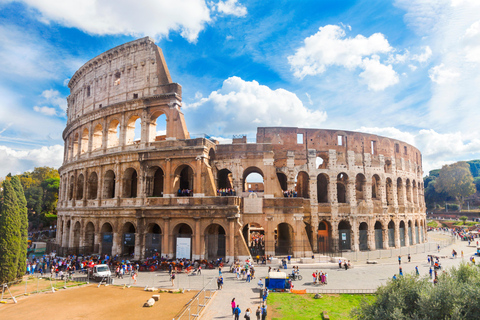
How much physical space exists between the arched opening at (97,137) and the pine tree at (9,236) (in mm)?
12415

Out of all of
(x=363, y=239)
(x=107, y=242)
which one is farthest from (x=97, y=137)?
(x=363, y=239)

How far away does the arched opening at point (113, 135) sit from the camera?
107 feet

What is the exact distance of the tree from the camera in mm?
75000

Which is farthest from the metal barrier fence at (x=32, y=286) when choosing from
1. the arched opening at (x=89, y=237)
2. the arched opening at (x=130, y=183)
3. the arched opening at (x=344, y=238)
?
the arched opening at (x=344, y=238)

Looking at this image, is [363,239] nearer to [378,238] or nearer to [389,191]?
[378,238]

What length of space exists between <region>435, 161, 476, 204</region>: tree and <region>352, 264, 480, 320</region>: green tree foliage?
78.7 meters

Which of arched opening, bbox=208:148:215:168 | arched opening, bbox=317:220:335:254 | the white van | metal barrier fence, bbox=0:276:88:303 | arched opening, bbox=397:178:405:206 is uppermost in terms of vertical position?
arched opening, bbox=208:148:215:168

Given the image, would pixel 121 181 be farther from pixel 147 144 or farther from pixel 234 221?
pixel 234 221

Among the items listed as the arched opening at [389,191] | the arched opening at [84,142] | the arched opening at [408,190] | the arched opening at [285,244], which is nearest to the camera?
the arched opening at [285,244]

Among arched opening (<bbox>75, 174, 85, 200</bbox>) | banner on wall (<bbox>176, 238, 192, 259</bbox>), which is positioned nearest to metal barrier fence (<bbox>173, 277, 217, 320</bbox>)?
banner on wall (<bbox>176, 238, 192, 259</bbox>)

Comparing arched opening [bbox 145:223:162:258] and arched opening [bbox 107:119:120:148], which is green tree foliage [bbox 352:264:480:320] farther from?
arched opening [bbox 107:119:120:148]

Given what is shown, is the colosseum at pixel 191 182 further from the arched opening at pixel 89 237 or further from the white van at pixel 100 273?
the white van at pixel 100 273

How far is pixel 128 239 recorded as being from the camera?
92.9 ft

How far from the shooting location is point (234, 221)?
26.0 metres
